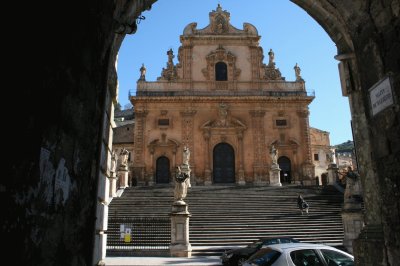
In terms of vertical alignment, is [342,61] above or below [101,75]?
above

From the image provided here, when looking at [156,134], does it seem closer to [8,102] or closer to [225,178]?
[225,178]

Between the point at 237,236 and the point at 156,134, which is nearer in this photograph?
the point at 237,236

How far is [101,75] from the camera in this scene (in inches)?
170

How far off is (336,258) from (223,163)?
80.1ft

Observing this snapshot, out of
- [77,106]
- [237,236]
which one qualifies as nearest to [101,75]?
[77,106]

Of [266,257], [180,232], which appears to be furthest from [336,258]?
[180,232]

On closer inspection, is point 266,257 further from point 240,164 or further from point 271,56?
point 271,56

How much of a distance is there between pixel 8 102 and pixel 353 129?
16.9 ft

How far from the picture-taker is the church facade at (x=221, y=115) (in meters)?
30.5

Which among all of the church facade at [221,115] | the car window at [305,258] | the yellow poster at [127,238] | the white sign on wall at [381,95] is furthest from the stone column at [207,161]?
the white sign on wall at [381,95]

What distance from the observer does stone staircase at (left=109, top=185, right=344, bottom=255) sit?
16.0 metres

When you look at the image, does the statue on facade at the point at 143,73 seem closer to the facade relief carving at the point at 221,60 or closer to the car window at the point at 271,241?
the facade relief carving at the point at 221,60

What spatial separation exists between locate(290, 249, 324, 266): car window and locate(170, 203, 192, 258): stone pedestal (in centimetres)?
789

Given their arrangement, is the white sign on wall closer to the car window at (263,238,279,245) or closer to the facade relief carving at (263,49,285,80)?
the car window at (263,238,279,245)
